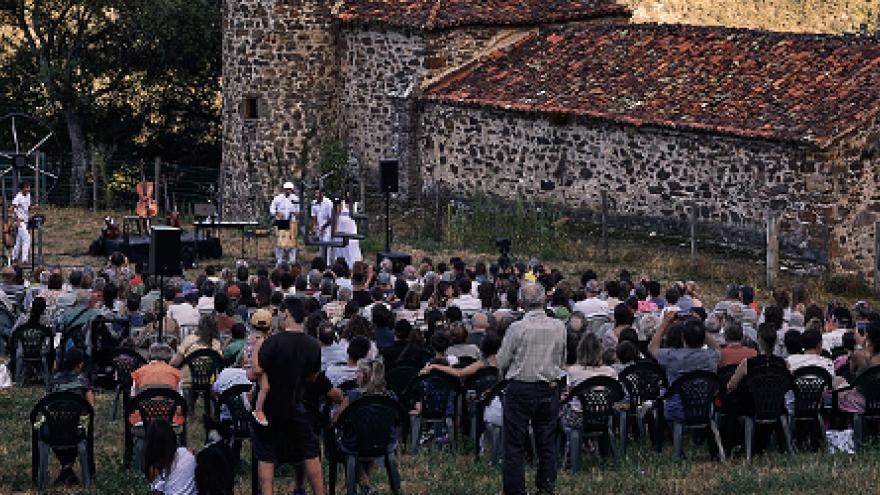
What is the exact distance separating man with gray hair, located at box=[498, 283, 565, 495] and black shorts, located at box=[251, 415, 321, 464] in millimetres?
1482

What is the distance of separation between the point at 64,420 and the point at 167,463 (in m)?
2.42

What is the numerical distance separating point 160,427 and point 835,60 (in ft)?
69.6

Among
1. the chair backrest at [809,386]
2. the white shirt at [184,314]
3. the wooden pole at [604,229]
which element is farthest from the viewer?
the wooden pole at [604,229]

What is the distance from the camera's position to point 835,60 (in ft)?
118

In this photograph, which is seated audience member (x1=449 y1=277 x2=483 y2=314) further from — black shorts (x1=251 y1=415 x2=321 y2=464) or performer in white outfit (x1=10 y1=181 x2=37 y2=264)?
performer in white outfit (x1=10 y1=181 x2=37 y2=264)

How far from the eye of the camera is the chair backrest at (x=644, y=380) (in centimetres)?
1980

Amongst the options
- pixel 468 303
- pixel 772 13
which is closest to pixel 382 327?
pixel 468 303

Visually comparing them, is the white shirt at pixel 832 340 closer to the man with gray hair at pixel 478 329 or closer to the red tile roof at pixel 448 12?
the man with gray hair at pixel 478 329

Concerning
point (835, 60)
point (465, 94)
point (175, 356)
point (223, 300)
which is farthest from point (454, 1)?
point (175, 356)

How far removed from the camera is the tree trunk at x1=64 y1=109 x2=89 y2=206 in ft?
148

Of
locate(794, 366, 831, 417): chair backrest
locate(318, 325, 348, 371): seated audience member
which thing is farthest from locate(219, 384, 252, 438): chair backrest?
locate(794, 366, 831, 417): chair backrest

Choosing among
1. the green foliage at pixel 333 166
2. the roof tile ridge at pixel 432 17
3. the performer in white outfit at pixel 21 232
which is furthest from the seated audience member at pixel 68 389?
the green foliage at pixel 333 166

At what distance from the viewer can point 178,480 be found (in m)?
17.0

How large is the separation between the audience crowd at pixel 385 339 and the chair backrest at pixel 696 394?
132mm
